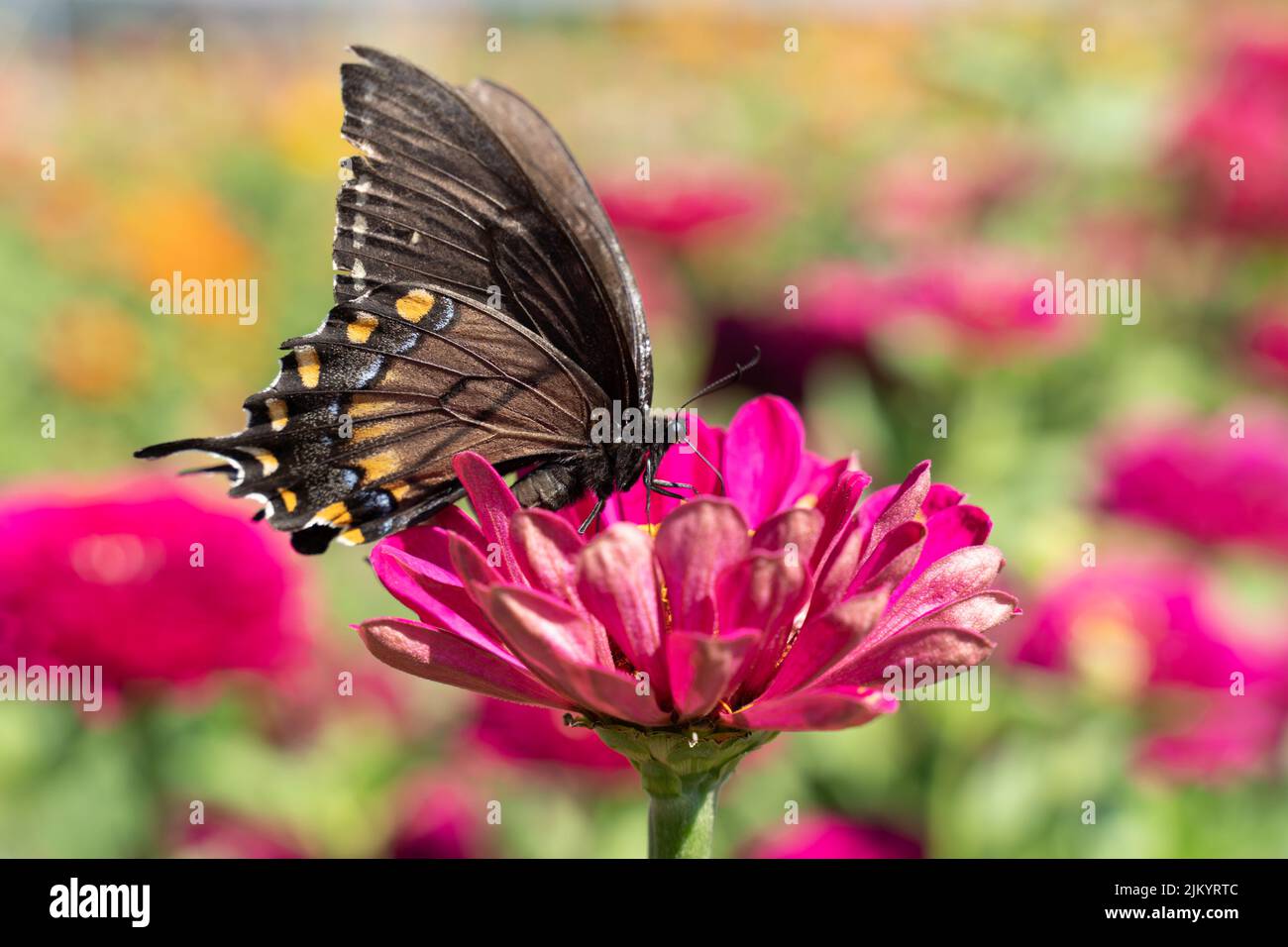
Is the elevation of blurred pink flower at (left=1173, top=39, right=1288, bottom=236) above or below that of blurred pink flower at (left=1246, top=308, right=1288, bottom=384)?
above

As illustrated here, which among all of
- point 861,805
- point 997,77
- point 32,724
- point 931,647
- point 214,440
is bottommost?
point 861,805

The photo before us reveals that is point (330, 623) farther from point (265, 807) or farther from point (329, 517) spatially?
point (329, 517)

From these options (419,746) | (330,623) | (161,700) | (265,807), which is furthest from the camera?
(330,623)

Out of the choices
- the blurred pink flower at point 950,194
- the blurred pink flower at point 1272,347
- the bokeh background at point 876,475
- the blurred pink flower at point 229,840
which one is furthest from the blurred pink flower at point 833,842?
the blurred pink flower at point 950,194

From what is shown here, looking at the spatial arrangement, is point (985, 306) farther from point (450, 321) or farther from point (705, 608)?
point (705, 608)

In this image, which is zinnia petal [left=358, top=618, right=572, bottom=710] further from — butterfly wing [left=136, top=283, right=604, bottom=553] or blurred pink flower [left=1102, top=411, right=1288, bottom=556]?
blurred pink flower [left=1102, top=411, right=1288, bottom=556]

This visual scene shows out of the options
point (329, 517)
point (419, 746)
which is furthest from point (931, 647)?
point (419, 746)

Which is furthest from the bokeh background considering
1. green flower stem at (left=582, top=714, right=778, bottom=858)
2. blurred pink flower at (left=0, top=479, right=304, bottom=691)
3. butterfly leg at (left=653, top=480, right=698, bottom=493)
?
green flower stem at (left=582, top=714, right=778, bottom=858)
